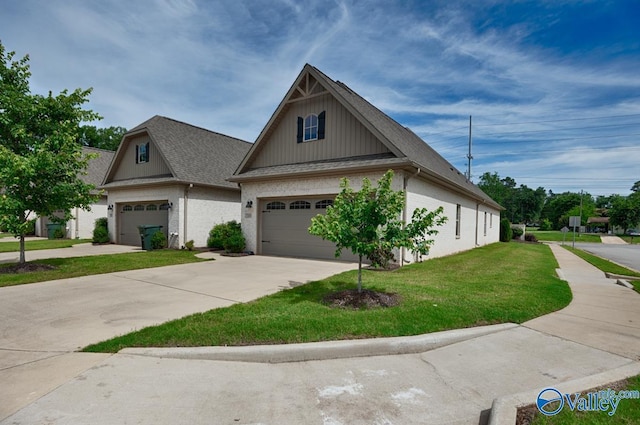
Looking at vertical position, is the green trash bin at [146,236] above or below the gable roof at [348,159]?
below

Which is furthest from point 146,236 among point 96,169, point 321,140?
point 96,169

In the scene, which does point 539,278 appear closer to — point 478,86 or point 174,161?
point 478,86

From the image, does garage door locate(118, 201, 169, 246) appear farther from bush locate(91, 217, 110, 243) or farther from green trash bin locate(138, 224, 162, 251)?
green trash bin locate(138, 224, 162, 251)

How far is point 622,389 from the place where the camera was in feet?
10.5

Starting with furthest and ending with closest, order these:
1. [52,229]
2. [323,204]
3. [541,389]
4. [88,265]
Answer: [52,229]
[323,204]
[88,265]
[541,389]

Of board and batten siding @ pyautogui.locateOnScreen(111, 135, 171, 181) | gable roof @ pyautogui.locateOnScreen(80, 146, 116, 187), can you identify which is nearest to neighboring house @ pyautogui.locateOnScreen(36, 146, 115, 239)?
gable roof @ pyautogui.locateOnScreen(80, 146, 116, 187)

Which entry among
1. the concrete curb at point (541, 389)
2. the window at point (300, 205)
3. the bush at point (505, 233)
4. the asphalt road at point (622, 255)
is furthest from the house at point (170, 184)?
the bush at point (505, 233)

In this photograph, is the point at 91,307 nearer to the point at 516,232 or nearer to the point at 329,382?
the point at 329,382

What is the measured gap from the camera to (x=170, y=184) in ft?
52.7

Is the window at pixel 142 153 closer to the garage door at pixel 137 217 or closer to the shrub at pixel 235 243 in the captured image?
the garage door at pixel 137 217

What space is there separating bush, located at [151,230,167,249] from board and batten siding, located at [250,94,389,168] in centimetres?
602

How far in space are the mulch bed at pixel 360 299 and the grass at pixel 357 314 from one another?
186 mm

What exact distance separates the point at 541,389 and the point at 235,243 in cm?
1250

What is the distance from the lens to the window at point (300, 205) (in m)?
13.0
